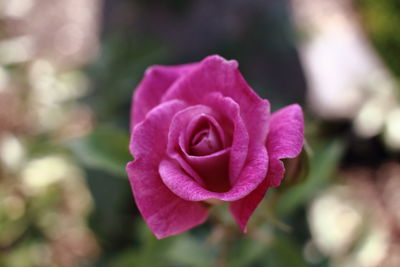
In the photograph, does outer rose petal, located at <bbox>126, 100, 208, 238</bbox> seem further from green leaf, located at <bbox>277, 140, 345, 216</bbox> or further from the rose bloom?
green leaf, located at <bbox>277, 140, 345, 216</bbox>

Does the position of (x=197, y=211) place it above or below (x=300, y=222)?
above

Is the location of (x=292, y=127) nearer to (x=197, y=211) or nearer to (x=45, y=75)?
(x=197, y=211)

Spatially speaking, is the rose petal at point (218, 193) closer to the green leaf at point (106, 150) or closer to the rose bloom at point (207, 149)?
the rose bloom at point (207, 149)

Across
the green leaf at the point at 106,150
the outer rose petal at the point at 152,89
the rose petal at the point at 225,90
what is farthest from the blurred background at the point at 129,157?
the outer rose petal at the point at 152,89

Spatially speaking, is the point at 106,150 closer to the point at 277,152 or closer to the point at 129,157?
the point at 129,157

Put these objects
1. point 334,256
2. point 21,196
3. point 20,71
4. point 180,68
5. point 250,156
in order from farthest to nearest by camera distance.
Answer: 1. point 20,71
2. point 21,196
3. point 334,256
4. point 180,68
5. point 250,156

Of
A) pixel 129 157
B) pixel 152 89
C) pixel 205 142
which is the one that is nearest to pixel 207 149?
pixel 205 142

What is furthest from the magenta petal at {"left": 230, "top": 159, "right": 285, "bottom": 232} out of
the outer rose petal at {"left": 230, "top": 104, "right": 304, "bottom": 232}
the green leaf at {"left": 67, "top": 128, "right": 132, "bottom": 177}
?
the green leaf at {"left": 67, "top": 128, "right": 132, "bottom": 177}

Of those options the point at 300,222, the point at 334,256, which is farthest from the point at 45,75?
the point at 334,256
